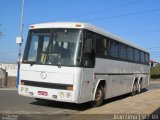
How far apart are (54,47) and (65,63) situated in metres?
0.81

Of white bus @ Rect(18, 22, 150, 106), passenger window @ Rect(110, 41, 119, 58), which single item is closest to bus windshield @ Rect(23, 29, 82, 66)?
white bus @ Rect(18, 22, 150, 106)

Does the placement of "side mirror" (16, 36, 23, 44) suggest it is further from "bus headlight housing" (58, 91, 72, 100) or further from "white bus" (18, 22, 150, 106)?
"bus headlight housing" (58, 91, 72, 100)

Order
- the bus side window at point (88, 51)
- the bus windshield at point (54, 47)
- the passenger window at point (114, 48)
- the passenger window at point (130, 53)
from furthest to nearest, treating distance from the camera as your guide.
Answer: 1. the passenger window at point (130, 53)
2. the passenger window at point (114, 48)
3. the bus side window at point (88, 51)
4. the bus windshield at point (54, 47)

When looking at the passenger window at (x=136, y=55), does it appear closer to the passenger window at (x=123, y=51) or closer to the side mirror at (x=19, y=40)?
the passenger window at (x=123, y=51)

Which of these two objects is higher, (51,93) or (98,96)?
(51,93)

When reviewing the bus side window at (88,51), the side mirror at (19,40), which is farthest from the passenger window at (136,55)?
the side mirror at (19,40)

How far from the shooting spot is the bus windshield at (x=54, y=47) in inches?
480

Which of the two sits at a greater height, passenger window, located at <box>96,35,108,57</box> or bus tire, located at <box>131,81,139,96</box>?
passenger window, located at <box>96,35,108,57</box>

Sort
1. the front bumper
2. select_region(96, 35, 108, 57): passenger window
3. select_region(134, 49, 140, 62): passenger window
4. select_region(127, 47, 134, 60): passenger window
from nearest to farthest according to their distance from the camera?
1. the front bumper
2. select_region(96, 35, 108, 57): passenger window
3. select_region(127, 47, 134, 60): passenger window
4. select_region(134, 49, 140, 62): passenger window

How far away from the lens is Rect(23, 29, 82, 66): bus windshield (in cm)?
1220

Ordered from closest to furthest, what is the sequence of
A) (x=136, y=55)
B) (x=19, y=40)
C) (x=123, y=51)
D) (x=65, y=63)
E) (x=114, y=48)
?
1. (x=65, y=63)
2. (x=114, y=48)
3. (x=123, y=51)
4. (x=136, y=55)
5. (x=19, y=40)

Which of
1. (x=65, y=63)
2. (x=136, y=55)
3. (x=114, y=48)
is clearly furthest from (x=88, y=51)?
(x=136, y=55)

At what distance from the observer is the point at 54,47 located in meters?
12.5

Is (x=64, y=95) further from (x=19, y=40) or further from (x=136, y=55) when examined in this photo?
(x=19, y=40)
